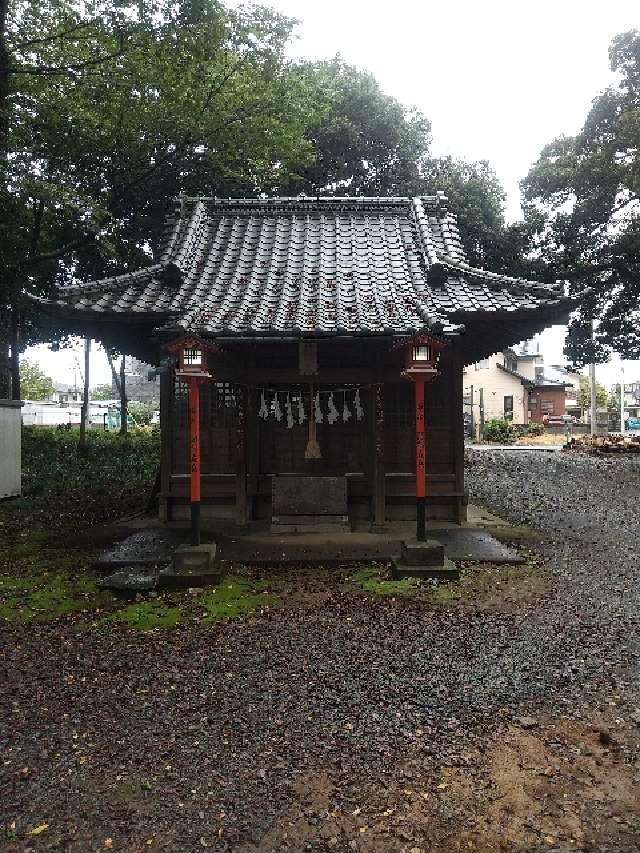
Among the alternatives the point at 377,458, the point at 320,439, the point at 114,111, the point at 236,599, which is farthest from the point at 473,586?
the point at 114,111

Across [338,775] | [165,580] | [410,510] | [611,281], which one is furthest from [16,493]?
[611,281]

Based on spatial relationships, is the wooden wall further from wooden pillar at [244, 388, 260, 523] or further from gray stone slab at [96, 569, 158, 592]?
gray stone slab at [96, 569, 158, 592]

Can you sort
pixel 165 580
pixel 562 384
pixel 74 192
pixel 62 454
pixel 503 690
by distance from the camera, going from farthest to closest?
pixel 562 384 < pixel 62 454 < pixel 74 192 < pixel 165 580 < pixel 503 690

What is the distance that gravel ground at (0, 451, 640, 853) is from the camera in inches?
121

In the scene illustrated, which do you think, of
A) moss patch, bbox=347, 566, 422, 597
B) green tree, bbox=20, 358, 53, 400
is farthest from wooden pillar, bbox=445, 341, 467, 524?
green tree, bbox=20, 358, 53, 400

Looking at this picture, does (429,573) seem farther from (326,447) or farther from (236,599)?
(326,447)

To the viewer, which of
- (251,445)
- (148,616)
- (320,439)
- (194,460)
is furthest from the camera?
(320,439)

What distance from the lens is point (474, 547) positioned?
9.08m

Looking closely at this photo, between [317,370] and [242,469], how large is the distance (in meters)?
2.65

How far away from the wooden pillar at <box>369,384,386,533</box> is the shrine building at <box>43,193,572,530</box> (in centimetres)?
3

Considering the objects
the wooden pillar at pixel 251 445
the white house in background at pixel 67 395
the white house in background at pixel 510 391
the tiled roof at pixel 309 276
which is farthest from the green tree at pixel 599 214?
the white house in background at pixel 67 395

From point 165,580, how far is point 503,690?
460 cm

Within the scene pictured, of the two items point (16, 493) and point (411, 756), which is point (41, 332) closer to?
point (16, 493)

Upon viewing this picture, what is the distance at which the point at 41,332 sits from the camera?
71.6 feet
